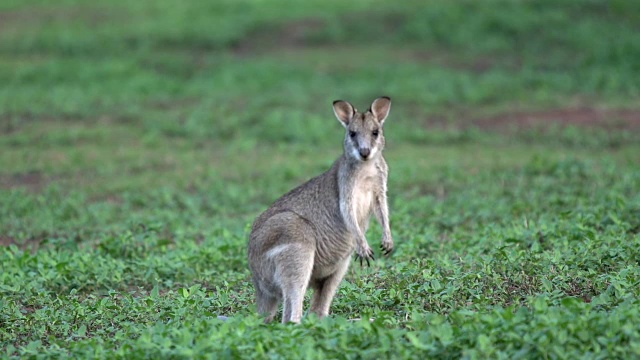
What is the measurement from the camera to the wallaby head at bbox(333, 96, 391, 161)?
7.11 metres

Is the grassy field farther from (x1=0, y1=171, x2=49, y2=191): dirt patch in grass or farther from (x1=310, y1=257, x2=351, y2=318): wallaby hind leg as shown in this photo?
(x1=310, y1=257, x2=351, y2=318): wallaby hind leg

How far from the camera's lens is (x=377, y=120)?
287 inches

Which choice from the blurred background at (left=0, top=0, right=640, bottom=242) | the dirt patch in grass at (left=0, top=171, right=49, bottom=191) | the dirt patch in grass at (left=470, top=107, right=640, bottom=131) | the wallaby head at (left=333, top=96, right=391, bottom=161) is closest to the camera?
the wallaby head at (left=333, top=96, right=391, bottom=161)

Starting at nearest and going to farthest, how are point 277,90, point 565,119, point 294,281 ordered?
point 294,281
point 565,119
point 277,90

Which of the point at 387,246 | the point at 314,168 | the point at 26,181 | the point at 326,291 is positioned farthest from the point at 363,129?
the point at 26,181

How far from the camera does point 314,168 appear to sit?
45.3 ft

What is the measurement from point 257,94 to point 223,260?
992cm

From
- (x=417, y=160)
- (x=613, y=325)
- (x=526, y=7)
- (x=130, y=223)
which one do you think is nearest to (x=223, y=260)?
(x=130, y=223)

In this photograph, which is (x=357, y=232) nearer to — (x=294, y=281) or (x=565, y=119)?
(x=294, y=281)

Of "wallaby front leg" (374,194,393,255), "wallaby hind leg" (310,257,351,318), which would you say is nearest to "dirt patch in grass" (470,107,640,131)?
"wallaby front leg" (374,194,393,255)

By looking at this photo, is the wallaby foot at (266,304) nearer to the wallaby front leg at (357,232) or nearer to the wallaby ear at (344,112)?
the wallaby front leg at (357,232)

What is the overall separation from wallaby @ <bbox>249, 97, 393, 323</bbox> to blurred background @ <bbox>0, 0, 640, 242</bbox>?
14.8 ft

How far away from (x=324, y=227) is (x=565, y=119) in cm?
Result: 1002

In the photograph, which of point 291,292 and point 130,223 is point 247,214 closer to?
point 130,223
